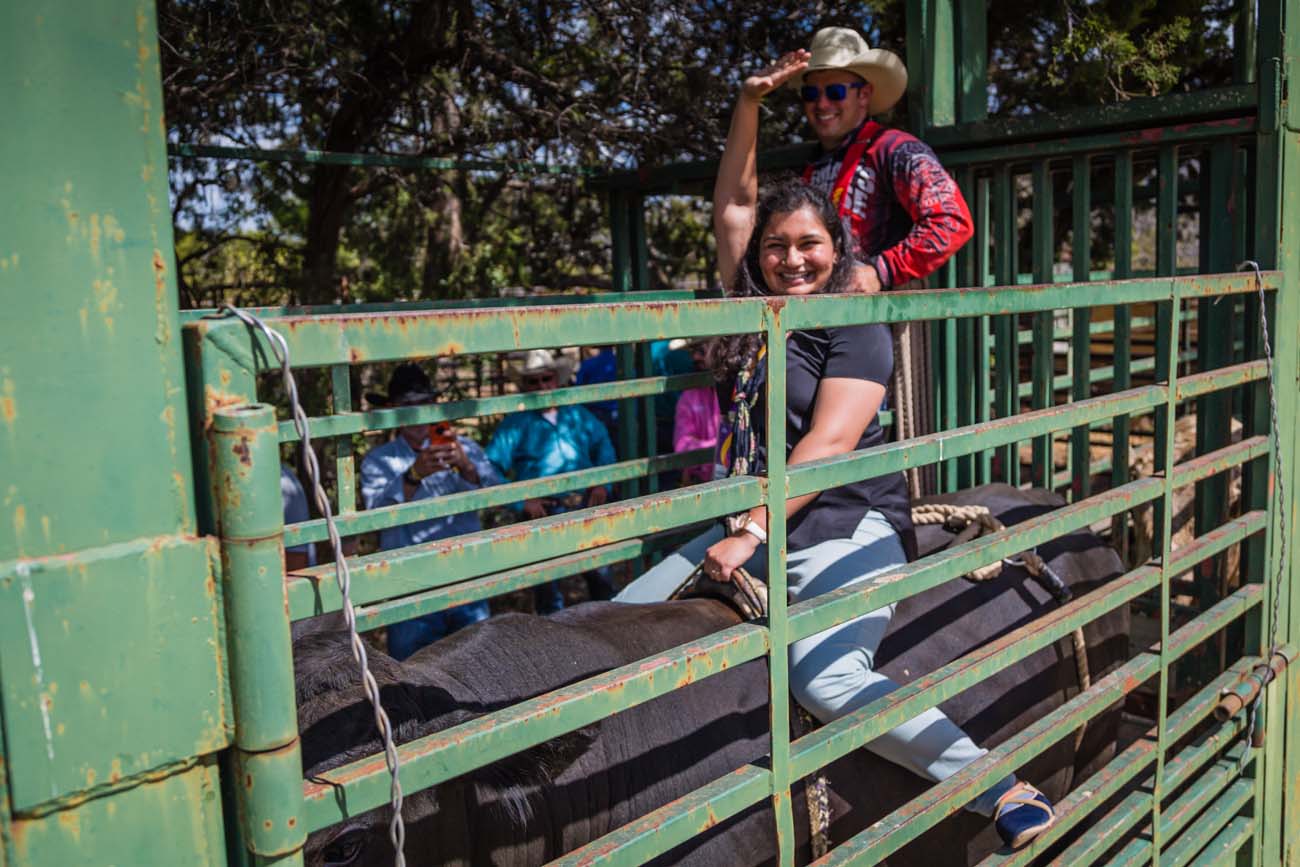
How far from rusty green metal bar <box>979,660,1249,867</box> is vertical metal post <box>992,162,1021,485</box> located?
1.33 m

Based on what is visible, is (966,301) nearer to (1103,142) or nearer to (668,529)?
(668,529)

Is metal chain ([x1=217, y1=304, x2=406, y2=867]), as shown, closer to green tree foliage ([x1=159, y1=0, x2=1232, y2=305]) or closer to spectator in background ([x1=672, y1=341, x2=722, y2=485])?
spectator in background ([x1=672, y1=341, x2=722, y2=485])

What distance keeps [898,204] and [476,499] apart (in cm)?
181

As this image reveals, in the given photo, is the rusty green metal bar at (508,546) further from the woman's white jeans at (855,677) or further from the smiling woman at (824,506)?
the woman's white jeans at (855,677)

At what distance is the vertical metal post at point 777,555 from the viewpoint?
5.51 ft

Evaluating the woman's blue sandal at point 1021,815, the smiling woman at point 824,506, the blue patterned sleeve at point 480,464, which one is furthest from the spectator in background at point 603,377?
the woman's blue sandal at point 1021,815

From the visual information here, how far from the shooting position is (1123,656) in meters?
3.51

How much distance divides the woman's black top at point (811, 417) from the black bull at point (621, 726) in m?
0.25

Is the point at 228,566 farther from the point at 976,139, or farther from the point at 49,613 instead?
the point at 976,139

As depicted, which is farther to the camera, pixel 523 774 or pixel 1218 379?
pixel 1218 379

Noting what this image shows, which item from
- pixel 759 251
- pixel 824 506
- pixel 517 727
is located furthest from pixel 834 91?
pixel 517 727

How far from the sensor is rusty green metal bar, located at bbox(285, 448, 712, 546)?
7.73 feet

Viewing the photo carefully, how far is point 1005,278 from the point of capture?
150 inches

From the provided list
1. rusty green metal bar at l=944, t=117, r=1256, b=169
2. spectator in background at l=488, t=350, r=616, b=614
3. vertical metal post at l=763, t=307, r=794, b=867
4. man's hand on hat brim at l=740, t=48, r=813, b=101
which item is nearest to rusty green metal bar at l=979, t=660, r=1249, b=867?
vertical metal post at l=763, t=307, r=794, b=867
